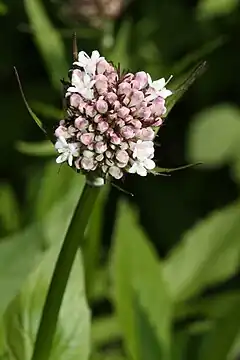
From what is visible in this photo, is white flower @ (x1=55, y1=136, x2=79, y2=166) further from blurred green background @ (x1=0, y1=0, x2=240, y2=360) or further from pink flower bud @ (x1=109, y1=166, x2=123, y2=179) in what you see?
blurred green background @ (x1=0, y1=0, x2=240, y2=360)

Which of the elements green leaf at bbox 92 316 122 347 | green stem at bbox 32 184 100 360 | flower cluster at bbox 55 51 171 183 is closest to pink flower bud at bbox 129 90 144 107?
flower cluster at bbox 55 51 171 183

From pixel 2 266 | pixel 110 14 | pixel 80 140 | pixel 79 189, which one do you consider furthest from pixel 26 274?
pixel 110 14

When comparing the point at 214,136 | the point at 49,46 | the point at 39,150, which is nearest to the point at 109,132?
the point at 39,150

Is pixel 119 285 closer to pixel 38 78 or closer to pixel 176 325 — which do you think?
pixel 176 325

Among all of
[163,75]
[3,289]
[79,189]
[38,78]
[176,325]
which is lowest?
[176,325]

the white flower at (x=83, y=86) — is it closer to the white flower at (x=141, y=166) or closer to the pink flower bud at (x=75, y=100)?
the pink flower bud at (x=75, y=100)

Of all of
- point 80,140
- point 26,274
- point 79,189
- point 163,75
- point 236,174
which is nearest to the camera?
point 80,140
